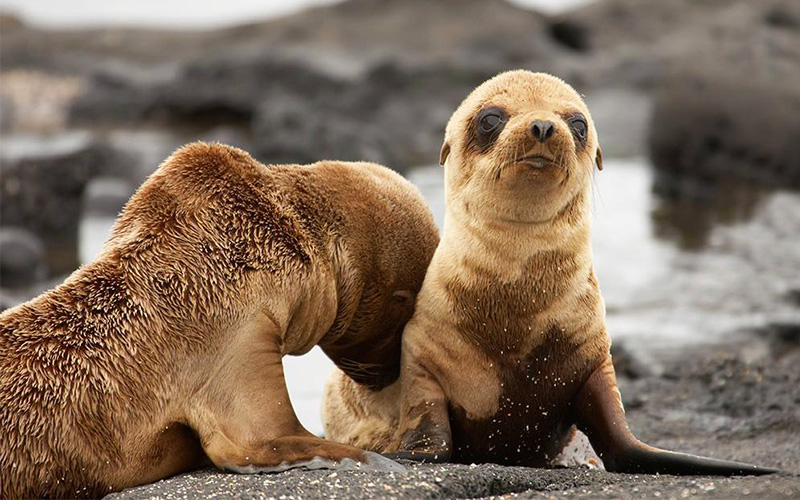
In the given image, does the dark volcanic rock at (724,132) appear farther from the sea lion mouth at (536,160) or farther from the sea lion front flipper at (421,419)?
the sea lion mouth at (536,160)

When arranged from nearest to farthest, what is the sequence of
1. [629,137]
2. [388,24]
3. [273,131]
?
[273,131], [629,137], [388,24]

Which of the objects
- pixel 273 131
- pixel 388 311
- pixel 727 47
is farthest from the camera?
pixel 727 47

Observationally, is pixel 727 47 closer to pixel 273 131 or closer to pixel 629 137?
pixel 629 137

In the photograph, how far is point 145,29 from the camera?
1754 inches

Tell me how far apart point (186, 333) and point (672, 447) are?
310cm

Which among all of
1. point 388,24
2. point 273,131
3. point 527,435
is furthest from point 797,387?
point 388,24

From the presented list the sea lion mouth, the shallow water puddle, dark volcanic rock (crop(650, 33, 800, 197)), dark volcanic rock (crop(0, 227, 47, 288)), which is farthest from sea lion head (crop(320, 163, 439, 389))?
dark volcanic rock (crop(650, 33, 800, 197))

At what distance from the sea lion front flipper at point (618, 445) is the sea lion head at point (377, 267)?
918mm

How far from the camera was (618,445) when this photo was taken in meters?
4.84

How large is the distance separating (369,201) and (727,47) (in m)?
20.3

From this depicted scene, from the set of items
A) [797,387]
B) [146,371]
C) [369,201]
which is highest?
[369,201]

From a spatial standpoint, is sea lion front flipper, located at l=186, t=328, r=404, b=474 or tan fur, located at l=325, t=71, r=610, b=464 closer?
sea lion front flipper, located at l=186, t=328, r=404, b=474

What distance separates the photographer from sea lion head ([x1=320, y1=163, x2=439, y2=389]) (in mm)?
5152

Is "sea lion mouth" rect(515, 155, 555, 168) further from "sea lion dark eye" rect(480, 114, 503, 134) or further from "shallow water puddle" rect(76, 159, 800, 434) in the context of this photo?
"shallow water puddle" rect(76, 159, 800, 434)
